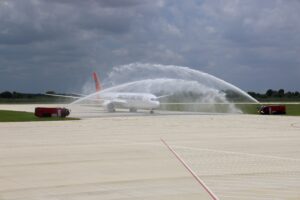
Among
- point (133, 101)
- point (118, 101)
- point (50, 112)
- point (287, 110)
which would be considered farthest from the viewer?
point (287, 110)

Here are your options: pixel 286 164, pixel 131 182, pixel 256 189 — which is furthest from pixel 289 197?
pixel 286 164

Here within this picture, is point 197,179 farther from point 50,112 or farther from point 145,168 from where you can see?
point 50,112

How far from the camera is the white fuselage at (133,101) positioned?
71688 mm

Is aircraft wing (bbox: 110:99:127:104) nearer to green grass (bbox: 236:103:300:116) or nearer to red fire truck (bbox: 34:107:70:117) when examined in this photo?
red fire truck (bbox: 34:107:70:117)

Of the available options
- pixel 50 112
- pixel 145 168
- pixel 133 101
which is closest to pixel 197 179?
pixel 145 168

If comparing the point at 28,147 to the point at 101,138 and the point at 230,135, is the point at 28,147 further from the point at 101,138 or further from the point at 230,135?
the point at 230,135

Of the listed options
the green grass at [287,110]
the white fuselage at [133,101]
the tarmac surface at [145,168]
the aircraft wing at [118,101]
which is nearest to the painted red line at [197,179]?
the tarmac surface at [145,168]

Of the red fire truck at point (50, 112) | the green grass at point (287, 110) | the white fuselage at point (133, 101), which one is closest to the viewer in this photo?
the red fire truck at point (50, 112)

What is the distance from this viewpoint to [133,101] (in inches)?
2913

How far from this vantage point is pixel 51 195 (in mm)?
13273

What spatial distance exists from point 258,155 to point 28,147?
1120 cm

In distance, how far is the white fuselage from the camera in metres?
71.7

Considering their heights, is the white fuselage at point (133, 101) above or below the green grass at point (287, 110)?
above

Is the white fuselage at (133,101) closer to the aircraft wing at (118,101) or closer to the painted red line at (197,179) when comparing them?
the aircraft wing at (118,101)
